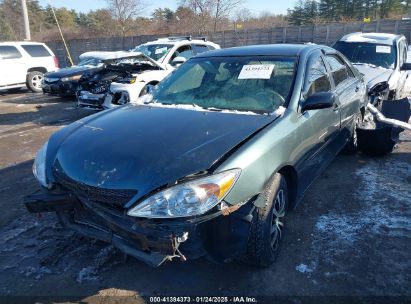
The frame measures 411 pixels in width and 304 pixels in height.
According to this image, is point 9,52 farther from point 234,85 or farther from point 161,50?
point 234,85

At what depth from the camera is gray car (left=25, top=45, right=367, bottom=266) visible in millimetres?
2205

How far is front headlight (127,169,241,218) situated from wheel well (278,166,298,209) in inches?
36.9

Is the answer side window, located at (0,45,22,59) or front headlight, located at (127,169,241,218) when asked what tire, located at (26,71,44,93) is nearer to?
side window, located at (0,45,22,59)

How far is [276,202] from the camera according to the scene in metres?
2.83

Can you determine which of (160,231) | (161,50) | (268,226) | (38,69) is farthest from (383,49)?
(38,69)

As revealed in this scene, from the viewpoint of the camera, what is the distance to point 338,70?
4.46 meters

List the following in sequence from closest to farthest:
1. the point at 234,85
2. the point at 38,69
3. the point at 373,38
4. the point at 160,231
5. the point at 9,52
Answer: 1. the point at 160,231
2. the point at 234,85
3. the point at 373,38
4. the point at 9,52
5. the point at 38,69

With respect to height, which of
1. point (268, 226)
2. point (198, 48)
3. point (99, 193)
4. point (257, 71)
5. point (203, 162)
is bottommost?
point (268, 226)

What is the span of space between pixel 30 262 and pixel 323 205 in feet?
9.54

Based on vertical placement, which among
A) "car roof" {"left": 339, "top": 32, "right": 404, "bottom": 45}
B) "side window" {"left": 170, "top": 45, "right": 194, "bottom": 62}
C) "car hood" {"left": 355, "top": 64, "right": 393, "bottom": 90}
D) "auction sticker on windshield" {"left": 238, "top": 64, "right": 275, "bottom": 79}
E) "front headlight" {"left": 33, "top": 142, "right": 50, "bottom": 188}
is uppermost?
"car roof" {"left": 339, "top": 32, "right": 404, "bottom": 45}

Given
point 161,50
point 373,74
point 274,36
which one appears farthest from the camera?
point 274,36

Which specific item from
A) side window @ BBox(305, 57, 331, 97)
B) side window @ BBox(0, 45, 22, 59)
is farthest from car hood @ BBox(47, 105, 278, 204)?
side window @ BBox(0, 45, 22, 59)

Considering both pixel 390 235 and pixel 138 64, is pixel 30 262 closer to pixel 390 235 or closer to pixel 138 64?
pixel 390 235

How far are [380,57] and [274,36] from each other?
15946 millimetres
